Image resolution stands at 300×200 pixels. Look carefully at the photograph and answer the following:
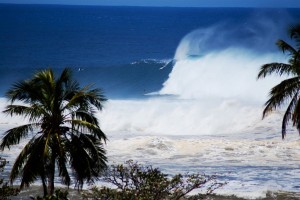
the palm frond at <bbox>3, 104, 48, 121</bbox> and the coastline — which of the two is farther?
the coastline

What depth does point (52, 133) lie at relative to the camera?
43.4 feet

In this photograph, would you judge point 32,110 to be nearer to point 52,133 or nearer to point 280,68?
point 52,133

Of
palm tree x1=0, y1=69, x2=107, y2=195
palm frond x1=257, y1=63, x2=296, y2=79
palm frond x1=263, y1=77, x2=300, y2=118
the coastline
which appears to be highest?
palm frond x1=257, y1=63, x2=296, y2=79

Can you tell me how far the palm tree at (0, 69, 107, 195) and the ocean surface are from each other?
24.2ft

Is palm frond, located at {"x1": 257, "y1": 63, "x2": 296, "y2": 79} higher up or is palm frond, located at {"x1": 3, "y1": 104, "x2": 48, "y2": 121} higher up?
palm frond, located at {"x1": 257, "y1": 63, "x2": 296, "y2": 79}

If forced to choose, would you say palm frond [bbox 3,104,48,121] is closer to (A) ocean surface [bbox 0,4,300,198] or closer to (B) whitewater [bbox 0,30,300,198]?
(B) whitewater [bbox 0,30,300,198]

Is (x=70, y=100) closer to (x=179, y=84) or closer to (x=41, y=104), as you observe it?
(x=41, y=104)

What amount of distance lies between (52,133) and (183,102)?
107 feet

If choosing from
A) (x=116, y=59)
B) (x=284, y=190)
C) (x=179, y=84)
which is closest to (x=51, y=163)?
(x=284, y=190)

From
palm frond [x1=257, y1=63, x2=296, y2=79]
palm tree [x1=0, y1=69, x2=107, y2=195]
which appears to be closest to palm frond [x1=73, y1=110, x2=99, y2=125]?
palm tree [x1=0, y1=69, x2=107, y2=195]

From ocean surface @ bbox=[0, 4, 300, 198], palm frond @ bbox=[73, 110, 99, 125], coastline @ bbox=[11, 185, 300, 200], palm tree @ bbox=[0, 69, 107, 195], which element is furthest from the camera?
ocean surface @ bbox=[0, 4, 300, 198]

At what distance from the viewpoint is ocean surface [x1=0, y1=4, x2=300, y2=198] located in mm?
24547

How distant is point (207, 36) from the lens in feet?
321

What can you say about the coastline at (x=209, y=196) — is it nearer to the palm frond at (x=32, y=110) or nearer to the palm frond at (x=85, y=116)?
the palm frond at (x=85, y=116)
